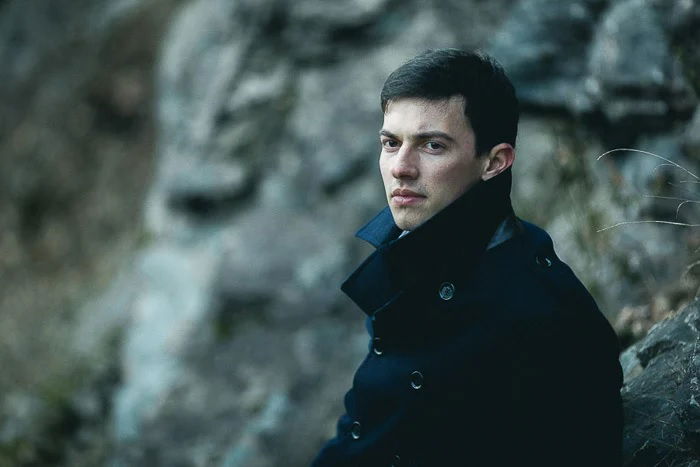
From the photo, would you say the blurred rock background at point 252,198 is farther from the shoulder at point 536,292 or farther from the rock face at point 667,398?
the shoulder at point 536,292

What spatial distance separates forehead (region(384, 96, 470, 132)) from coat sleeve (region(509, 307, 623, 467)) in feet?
1.97

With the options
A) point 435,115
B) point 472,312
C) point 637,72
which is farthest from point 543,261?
point 637,72

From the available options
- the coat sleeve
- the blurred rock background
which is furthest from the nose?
the blurred rock background

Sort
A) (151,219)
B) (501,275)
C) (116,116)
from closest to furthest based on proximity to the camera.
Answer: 1. (501,275)
2. (151,219)
3. (116,116)

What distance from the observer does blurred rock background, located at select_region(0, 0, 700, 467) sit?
4.13 meters

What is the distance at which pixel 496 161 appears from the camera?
2.27 metres

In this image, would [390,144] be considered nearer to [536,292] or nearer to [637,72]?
[536,292]

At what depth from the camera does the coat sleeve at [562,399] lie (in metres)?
2.02

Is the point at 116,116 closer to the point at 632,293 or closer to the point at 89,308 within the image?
the point at 89,308

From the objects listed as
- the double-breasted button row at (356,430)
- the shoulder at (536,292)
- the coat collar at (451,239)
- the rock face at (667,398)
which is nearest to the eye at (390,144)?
the coat collar at (451,239)

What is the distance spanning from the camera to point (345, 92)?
222 inches

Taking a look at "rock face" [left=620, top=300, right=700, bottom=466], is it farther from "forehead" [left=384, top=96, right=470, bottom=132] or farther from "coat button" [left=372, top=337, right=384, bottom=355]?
"forehead" [left=384, top=96, right=470, bottom=132]

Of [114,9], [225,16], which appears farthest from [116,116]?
[225,16]

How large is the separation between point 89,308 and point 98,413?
111 cm
